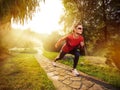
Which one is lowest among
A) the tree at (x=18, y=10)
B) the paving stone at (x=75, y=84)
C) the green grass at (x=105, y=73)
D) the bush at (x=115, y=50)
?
the green grass at (x=105, y=73)

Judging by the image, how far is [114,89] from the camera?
3490mm

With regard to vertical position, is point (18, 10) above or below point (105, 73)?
above

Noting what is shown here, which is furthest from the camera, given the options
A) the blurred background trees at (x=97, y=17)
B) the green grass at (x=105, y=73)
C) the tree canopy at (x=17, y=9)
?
the blurred background trees at (x=97, y=17)

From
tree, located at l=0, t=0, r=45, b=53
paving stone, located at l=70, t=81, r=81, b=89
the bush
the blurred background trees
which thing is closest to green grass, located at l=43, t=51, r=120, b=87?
the bush

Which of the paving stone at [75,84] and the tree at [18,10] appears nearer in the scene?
the paving stone at [75,84]

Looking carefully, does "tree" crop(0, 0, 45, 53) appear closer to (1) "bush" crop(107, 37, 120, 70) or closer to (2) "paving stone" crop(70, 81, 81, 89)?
Answer: (2) "paving stone" crop(70, 81, 81, 89)

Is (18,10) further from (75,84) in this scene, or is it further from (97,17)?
(97,17)

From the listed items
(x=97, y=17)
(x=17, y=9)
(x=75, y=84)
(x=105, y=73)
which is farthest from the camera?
(x=97, y=17)

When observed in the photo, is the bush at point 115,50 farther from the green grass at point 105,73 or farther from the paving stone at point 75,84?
the paving stone at point 75,84

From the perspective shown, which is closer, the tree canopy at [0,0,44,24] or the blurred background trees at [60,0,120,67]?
the tree canopy at [0,0,44,24]

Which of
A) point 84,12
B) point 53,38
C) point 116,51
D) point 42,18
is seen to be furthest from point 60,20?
point 116,51

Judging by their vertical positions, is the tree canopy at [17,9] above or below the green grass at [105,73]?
above

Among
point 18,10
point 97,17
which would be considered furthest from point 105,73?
point 97,17

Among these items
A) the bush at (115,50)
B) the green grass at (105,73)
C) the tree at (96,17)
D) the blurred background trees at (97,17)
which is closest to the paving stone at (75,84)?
the green grass at (105,73)
